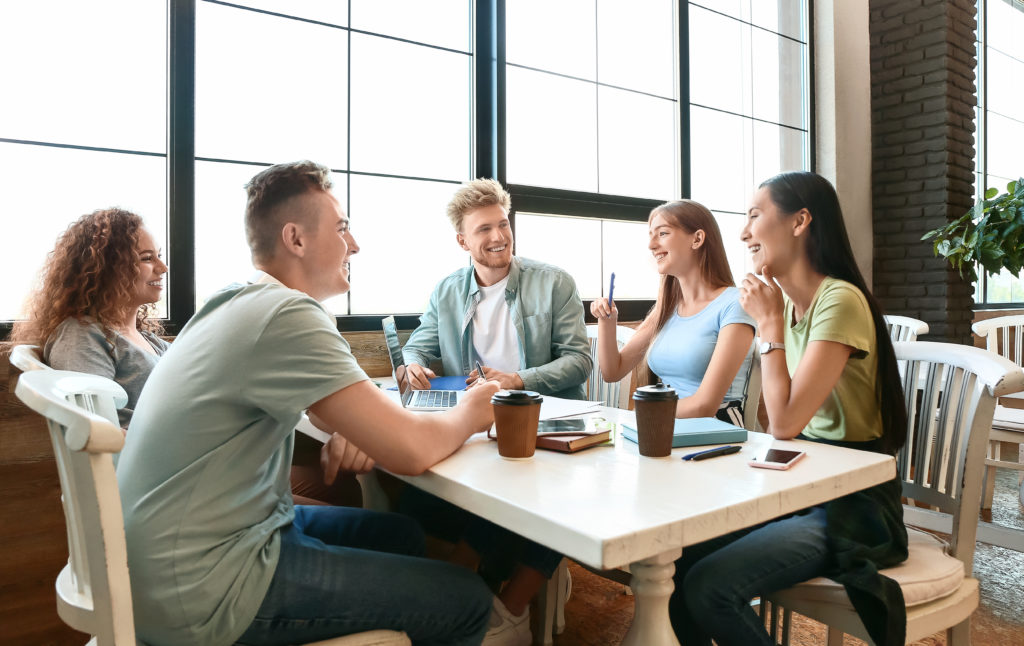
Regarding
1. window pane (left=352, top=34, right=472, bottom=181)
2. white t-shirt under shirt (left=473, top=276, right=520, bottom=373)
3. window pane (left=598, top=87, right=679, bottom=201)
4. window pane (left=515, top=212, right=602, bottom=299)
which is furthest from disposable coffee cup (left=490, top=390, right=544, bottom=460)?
window pane (left=598, top=87, right=679, bottom=201)

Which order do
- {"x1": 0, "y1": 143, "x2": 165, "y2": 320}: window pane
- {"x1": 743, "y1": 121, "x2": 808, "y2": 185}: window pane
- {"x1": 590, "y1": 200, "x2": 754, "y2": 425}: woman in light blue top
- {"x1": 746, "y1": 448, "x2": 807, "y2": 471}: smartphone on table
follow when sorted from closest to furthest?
{"x1": 746, "y1": 448, "x2": 807, "y2": 471}: smartphone on table
{"x1": 590, "y1": 200, "x2": 754, "y2": 425}: woman in light blue top
{"x1": 0, "y1": 143, "x2": 165, "y2": 320}: window pane
{"x1": 743, "y1": 121, "x2": 808, "y2": 185}: window pane

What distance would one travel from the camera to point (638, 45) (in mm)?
3510

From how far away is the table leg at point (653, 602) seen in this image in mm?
885

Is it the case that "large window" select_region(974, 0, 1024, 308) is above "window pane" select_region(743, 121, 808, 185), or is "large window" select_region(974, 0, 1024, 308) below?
above

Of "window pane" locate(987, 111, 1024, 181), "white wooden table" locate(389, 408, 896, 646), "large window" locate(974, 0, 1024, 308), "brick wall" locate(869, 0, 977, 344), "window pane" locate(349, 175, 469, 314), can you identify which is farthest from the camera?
"window pane" locate(987, 111, 1024, 181)

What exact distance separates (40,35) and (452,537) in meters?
2.00

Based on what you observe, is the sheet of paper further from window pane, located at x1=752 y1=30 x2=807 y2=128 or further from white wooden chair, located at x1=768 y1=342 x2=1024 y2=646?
window pane, located at x1=752 y1=30 x2=807 y2=128

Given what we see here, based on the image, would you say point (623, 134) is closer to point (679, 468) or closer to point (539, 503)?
point (679, 468)

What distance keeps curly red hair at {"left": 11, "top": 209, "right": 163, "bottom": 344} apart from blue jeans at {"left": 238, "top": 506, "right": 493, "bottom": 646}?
1.01m

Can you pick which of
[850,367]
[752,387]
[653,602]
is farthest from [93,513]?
[752,387]

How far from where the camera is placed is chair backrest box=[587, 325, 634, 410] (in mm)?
2279

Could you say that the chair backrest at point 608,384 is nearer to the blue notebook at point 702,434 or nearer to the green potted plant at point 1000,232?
the blue notebook at point 702,434

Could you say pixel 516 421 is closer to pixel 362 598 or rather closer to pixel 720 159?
pixel 362 598

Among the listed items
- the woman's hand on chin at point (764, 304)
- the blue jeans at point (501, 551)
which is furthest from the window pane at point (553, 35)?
the blue jeans at point (501, 551)
